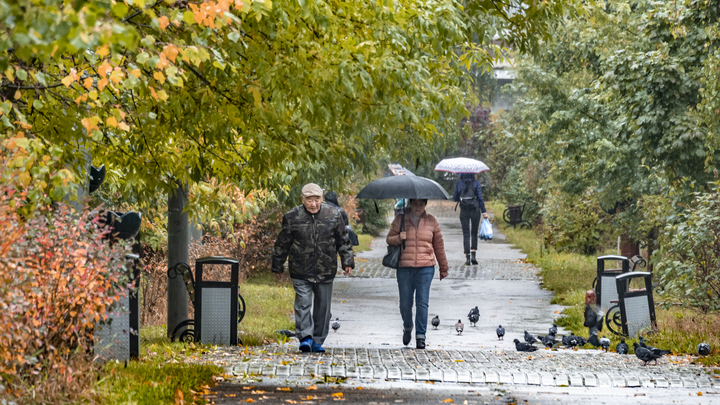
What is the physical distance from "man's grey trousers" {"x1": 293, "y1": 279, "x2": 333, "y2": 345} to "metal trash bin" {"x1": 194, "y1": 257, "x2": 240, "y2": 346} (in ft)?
2.17

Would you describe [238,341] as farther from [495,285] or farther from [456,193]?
[456,193]

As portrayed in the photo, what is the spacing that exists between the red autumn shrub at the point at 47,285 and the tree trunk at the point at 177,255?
10.8ft

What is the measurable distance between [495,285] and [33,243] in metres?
11.9

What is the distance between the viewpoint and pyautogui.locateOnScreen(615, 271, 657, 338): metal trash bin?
917cm

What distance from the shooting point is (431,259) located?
898 centimetres

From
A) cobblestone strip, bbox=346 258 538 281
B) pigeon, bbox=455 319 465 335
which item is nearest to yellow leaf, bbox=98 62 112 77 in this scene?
pigeon, bbox=455 319 465 335

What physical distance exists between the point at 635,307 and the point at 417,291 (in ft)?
8.82

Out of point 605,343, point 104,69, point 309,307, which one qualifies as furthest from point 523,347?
point 104,69

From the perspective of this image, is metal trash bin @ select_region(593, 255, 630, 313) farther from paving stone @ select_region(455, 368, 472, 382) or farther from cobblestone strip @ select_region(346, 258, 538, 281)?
cobblestone strip @ select_region(346, 258, 538, 281)

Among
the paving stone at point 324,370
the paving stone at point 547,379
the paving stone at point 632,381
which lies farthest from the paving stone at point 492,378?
the paving stone at point 324,370

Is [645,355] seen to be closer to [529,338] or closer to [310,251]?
[529,338]

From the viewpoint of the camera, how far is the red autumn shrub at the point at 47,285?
458 cm

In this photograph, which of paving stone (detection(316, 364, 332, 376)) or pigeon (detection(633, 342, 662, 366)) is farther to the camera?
pigeon (detection(633, 342, 662, 366))

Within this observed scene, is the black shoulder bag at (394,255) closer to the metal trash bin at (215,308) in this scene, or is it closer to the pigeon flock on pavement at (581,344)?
the pigeon flock on pavement at (581,344)
